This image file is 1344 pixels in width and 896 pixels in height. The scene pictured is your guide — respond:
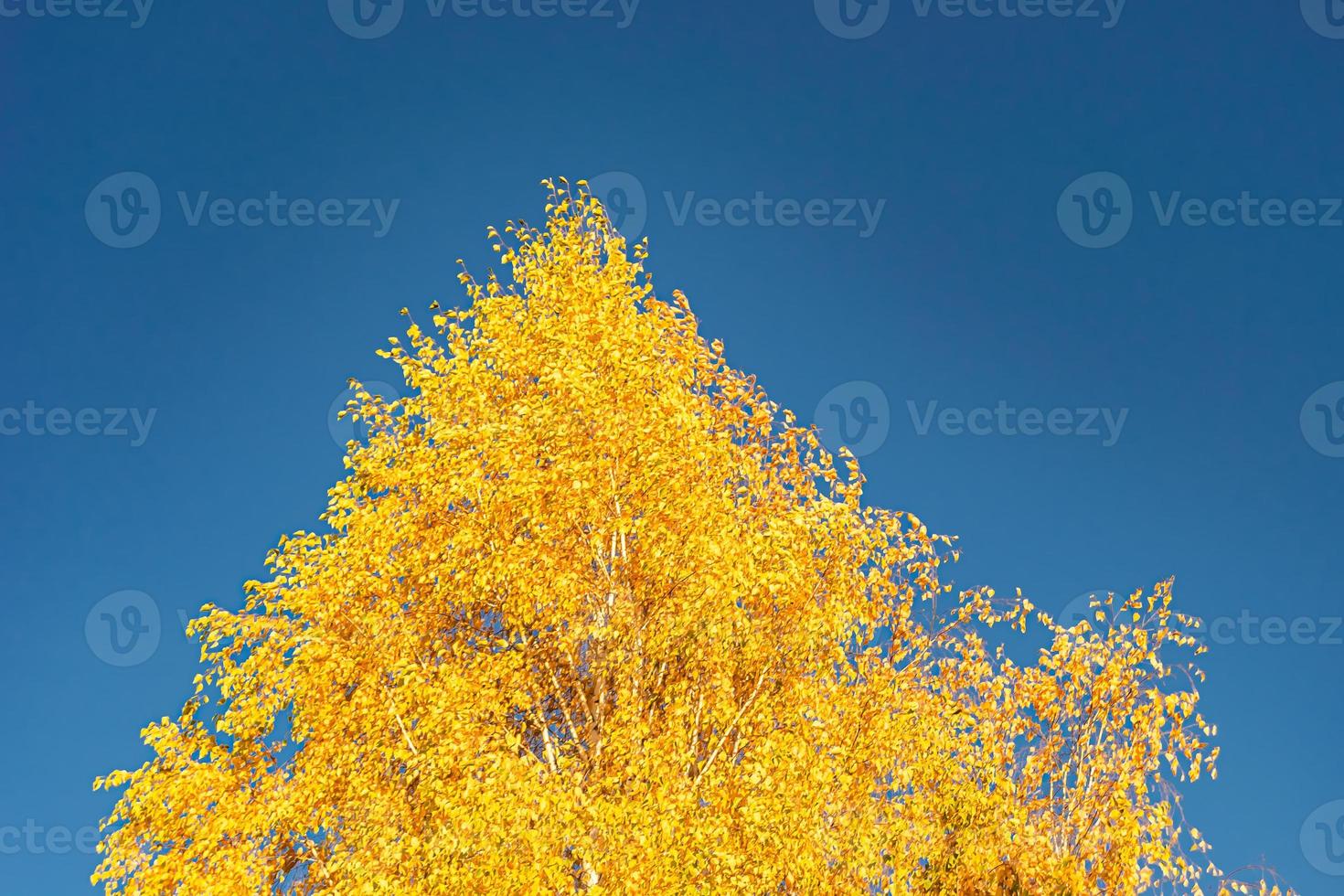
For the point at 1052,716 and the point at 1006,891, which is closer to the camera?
the point at 1006,891

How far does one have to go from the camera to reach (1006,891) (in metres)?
14.9

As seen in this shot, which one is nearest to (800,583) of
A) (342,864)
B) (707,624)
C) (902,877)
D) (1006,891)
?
(707,624)

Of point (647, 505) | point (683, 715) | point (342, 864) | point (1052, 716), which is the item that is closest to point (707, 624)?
point (683, 715)

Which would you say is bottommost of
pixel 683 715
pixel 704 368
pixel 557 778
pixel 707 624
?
pixel 557 778

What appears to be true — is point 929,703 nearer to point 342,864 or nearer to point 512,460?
point 512,460

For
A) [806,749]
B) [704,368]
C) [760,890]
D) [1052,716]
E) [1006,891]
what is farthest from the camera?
[704,368]

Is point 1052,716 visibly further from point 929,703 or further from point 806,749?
point 806,749

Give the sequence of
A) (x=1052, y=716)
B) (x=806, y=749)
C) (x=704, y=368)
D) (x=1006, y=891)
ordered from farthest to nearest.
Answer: (x=704, y=368) → (x=1052, y=716) → (x=1006, y=891) → (x=806, y=749)

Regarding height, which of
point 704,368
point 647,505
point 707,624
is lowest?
point 707,624

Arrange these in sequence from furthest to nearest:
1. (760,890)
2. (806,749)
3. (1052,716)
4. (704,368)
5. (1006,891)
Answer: (704,368), (1052,716), (1006,891), (806,749), (760,890)

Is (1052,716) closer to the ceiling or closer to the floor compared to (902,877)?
closer to the ceiling

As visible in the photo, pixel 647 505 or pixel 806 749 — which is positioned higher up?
pixel 647 505

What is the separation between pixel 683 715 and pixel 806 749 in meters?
1.73

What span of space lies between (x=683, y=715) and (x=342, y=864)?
14.8 feet
